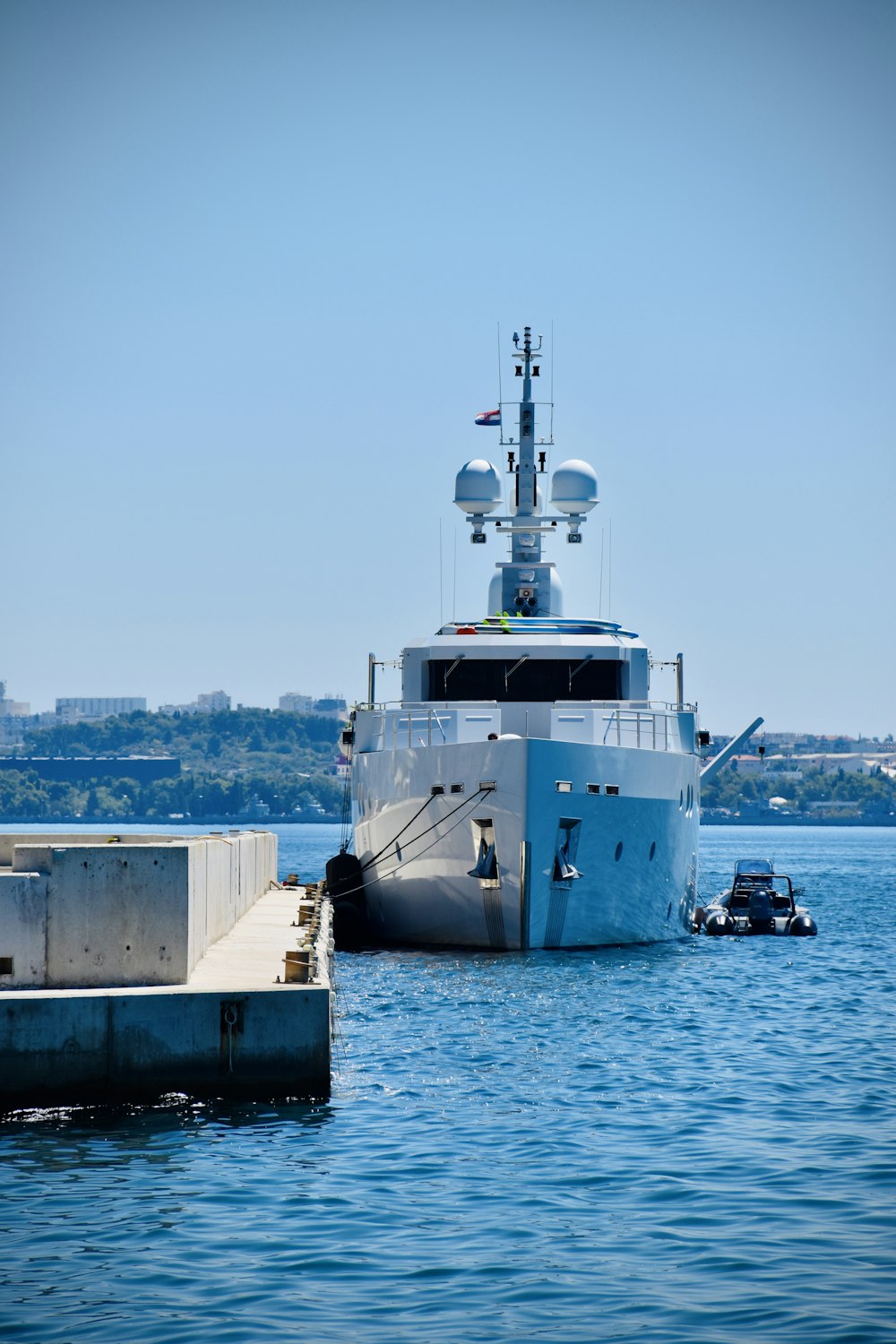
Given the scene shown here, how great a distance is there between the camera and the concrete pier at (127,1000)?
1309 cm

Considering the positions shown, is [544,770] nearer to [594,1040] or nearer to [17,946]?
[594,1040]

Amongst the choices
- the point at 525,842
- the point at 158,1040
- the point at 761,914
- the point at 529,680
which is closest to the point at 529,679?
the point at 529,680

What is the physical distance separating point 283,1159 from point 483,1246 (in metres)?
2.44

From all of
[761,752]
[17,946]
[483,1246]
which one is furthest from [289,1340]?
[761,752]

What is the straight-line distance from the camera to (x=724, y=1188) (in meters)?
11.5

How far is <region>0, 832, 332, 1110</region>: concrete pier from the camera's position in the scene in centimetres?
1309

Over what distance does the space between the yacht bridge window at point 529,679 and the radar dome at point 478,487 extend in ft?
27.6

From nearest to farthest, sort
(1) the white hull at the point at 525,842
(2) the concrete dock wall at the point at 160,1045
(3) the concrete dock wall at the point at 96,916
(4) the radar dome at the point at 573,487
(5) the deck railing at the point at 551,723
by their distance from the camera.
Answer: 1. (2) the concrete dock wall at the point at 160,1045
2. (3) the concrete dock wall at the point at 96,916
3. (1) the white hull at the point at 525,842
4. (5) the deck railing at the point at 551,723
5. (4) the radar dome at the point at 573,487

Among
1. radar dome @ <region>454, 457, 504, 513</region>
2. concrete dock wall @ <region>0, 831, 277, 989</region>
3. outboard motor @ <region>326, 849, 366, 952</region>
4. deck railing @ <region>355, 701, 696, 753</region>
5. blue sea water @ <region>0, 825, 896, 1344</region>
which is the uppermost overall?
radar dome @ <region>454, 457, 504, 513</region>

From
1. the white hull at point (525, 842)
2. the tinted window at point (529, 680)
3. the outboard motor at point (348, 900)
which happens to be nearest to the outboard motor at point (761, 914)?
the white hull at point (525, 842)

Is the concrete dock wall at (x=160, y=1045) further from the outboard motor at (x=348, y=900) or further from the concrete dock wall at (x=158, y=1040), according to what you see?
the outboard motor at (x=348, y=900)

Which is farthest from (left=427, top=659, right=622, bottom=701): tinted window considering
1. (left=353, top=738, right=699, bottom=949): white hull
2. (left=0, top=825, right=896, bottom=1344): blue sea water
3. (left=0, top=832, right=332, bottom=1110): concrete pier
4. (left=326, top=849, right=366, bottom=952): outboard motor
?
(left=0, top=832, right=332, bottom=1110): concrete pier

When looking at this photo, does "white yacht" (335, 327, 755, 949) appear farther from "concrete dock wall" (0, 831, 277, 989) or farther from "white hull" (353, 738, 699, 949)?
"concrete dock wall" (0, 831, 277, 989)

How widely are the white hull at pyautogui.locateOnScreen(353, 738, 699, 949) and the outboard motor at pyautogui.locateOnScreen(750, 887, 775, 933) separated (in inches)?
196
